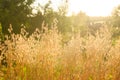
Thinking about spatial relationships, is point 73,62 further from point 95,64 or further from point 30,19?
point 30,19

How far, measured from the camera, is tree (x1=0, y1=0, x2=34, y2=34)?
11133mm

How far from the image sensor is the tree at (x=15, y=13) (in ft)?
36.5

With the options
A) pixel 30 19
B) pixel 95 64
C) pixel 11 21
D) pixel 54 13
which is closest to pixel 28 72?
pixel 95 64

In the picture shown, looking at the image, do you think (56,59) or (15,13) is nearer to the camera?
(56,59)

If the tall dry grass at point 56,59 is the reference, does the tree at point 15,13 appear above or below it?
above

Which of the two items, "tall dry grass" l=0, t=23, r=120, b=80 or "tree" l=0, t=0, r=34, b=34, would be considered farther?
"tree" l=0, t=0, r=34, b=34

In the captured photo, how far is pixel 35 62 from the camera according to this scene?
14.1 feet

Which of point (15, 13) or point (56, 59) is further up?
point (15, 13)

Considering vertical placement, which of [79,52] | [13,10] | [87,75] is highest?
[13,10]

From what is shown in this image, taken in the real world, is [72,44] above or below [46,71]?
above

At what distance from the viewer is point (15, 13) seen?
39.3 ft

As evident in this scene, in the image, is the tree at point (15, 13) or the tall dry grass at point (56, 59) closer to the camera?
the tall dry grass at point (56, 59)

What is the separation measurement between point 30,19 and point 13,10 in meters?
1.29

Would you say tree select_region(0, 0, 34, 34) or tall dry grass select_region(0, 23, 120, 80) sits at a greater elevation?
tree select_region(0, 0, 34, 34)
